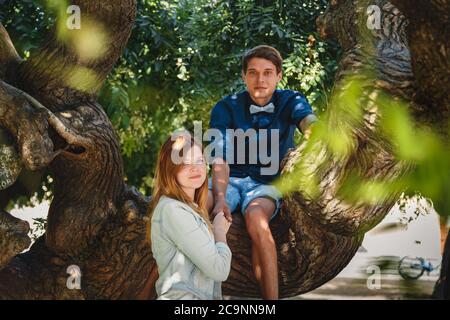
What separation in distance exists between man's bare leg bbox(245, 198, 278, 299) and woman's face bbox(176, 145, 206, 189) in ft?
1.82

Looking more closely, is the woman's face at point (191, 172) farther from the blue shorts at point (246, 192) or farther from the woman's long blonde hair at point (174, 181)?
the blue shorts at point (246, 192)

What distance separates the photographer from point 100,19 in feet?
12.3

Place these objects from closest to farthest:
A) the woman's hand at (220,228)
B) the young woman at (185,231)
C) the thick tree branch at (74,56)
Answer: the young woman at (185,231), the woman's hand at (220,228), the thick tree branch at (74,56)

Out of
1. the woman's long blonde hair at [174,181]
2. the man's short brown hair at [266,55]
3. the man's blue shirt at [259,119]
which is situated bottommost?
the woman's long blonde hair at [174,181]

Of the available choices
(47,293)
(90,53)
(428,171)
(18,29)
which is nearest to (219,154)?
(90,53)

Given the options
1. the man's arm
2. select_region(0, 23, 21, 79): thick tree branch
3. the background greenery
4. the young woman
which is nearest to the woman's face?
the young woman

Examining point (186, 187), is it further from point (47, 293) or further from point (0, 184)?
point (47, 293)

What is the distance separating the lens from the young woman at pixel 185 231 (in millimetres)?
2656

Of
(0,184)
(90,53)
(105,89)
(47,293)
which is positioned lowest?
(47,293)

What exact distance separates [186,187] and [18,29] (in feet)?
11.2

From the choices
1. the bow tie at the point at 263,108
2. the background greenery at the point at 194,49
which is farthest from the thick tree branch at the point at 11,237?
the background greenery at the point at 194,49

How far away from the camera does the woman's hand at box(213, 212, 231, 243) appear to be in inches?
109

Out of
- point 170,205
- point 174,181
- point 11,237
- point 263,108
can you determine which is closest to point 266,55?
point 263,108

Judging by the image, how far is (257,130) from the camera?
3658mm
